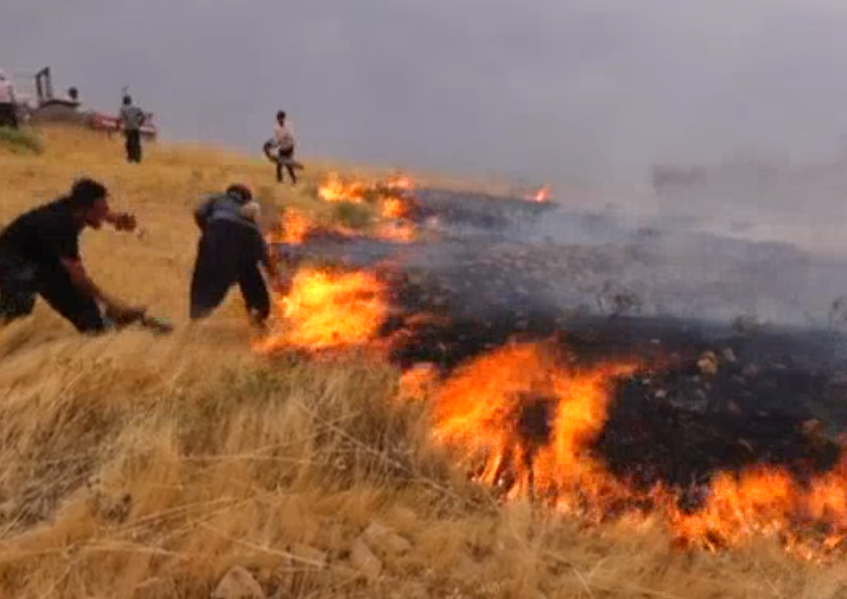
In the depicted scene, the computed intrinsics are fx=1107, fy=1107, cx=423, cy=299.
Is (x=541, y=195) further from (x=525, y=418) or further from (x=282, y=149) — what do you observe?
(x=525, y=418)

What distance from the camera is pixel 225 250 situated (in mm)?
9055

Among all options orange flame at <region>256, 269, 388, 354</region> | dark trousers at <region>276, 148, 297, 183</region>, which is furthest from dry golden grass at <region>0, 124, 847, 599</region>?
dark trousers at <region>276, 148, 297, 183</region>

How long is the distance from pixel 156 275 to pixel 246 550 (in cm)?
763

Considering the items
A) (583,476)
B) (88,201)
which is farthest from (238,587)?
(88,201)

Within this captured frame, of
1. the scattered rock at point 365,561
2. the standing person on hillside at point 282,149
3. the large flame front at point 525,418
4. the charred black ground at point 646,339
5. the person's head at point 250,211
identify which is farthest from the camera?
→ the standing person on hillside at point 282,149

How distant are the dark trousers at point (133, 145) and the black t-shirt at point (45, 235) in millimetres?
15218

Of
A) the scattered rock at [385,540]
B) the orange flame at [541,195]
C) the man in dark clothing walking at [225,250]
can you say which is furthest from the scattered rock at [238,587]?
the orange flame at [541,195]

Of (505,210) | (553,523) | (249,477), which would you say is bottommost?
(505,210)

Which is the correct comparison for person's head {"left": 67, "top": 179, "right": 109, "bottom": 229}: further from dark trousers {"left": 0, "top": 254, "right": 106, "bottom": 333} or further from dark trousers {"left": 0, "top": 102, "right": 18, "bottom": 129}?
dark trousers {"left": 0, "top": 102, "right": 18, "bottom": 129}

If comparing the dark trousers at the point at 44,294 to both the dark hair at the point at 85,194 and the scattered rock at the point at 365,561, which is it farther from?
the scattered rock at the point at 365,561

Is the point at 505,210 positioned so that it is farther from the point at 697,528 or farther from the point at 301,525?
the point at 301,525

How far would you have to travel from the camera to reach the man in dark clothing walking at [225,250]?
907 centimetres

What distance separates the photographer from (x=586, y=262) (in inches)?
563

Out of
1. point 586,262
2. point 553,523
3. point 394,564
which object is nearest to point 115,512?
point 394,564
